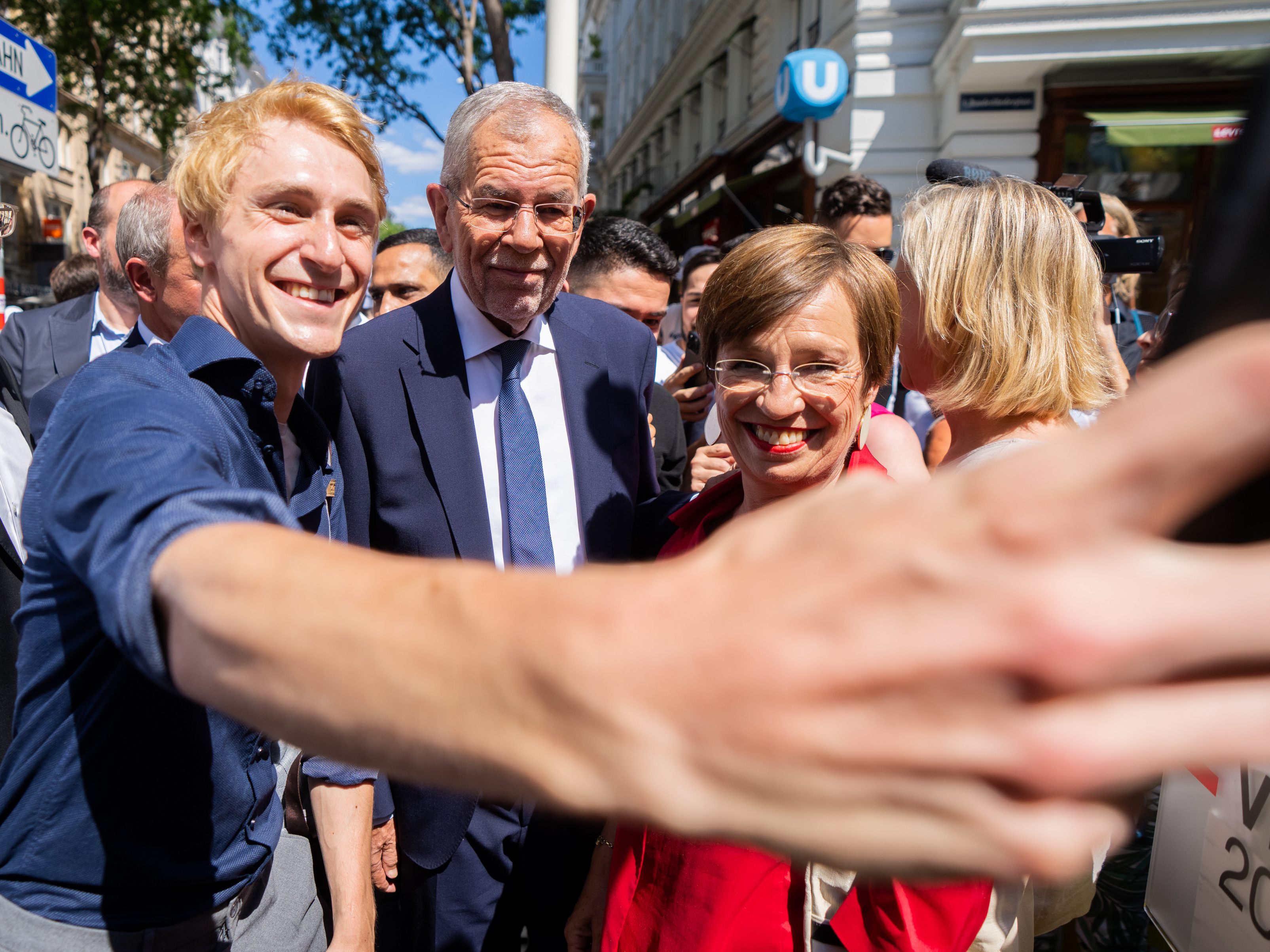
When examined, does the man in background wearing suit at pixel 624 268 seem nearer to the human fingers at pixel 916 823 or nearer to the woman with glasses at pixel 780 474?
the woman with glasses at pixel 780 474

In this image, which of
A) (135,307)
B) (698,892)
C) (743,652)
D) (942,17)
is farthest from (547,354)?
(942,17)

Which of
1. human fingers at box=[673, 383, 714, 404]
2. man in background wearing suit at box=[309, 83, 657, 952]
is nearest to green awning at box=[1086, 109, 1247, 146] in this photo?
human fingers at box=[673, 383, 714, 404]

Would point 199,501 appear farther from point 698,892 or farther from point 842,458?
point 842,458

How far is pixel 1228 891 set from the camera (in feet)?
6.32

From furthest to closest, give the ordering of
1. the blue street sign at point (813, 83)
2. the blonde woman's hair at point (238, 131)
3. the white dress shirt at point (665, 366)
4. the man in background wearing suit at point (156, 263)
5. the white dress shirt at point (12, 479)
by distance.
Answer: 1. the blue street sign at point (813, 83)
2. the white dress shirt at point (665, 366)
3. the man in background wearing suit at point (156, 263)
4. the white dress shirt at point (12, 479)
5. the blonde woman's hair at point (238, 131)

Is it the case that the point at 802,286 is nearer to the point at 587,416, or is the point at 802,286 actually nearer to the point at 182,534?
the point at 587,416

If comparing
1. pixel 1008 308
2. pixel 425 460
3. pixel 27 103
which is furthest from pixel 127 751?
pixel 27 103

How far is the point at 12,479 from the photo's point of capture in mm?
2439

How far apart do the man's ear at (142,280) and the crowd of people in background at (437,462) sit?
1 cm

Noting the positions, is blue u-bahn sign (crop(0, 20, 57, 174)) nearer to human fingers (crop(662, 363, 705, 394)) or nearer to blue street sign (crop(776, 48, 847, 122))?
human fingers (crop(662, 363, 705, 394))

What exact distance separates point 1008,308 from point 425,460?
1451mm

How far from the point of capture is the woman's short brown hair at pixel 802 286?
6.46 feet

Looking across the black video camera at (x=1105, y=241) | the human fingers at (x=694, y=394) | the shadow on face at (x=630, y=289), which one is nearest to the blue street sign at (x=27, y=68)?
the shadow on face at (x=630, y=289)

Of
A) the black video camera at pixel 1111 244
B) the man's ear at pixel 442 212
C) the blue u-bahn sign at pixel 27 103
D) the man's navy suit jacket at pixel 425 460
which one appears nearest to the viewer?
the man's navy suit jacket at pixel 425 460
